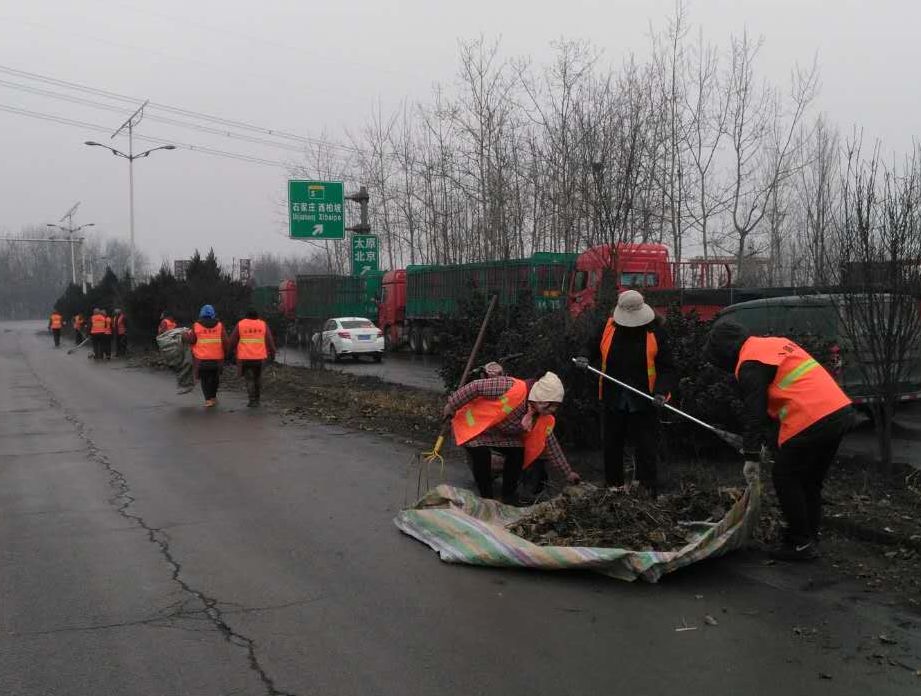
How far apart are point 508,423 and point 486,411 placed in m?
0.20

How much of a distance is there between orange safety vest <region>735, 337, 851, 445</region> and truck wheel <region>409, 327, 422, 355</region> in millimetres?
24636

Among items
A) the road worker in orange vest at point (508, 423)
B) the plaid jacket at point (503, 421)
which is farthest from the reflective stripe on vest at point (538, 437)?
the plaid jacket at point (503, 421)

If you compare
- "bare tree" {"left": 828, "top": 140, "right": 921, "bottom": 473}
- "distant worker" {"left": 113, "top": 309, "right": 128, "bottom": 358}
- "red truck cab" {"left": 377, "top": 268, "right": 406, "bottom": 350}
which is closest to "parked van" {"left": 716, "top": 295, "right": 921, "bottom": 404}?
"bare tree" {"left": 828, "top": 140, "right": 921, "bottom": 473}

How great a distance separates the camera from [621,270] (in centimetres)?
1345

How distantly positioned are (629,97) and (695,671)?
1442cm

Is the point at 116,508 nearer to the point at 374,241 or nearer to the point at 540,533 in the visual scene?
the point at 540,533

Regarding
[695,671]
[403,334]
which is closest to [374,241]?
[403,334]

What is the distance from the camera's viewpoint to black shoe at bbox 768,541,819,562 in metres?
5.66

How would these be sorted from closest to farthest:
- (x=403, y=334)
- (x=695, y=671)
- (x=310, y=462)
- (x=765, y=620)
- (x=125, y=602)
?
(x=695, y=671) < (x=765, y=620) < (x=125, y=602) < (x=310, y=462) < (x=403, y=334)

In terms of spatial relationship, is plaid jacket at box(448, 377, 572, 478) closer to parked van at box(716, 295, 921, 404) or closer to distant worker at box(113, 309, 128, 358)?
parked van at box(716, 295, 921, 404)

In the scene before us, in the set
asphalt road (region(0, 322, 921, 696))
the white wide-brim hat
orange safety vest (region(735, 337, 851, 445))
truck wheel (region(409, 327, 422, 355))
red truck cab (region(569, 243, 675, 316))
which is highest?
red truck cab (region(569, 243, 675, 316))

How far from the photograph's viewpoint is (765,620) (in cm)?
476

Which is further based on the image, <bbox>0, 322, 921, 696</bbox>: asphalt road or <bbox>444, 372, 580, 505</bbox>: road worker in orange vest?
<bbox>444, 372, 580, 505</bbox>: road worker in orange vest

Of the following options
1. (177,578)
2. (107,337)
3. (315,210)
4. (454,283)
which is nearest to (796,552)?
(177,578)
